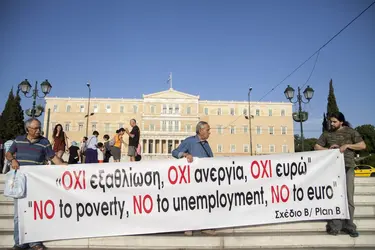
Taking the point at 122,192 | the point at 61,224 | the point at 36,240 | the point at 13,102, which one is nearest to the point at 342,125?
the point at 122,192

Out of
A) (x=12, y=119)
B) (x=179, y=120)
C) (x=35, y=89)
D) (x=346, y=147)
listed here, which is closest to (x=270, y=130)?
(x=179, y=120)

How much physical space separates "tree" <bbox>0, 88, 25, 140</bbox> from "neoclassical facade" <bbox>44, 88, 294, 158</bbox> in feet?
71.2

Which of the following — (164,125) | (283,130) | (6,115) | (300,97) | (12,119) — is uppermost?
(164,125)

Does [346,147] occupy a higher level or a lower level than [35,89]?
lower

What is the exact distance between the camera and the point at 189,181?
4039mm

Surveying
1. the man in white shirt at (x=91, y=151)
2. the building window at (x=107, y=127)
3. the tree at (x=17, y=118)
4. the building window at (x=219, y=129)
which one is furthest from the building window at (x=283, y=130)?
the man in white shirt at (x=91, y=151)

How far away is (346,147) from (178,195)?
2543mm

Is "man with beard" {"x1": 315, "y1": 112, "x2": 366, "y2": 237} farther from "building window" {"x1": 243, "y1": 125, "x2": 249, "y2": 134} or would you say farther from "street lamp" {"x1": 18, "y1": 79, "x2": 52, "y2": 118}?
"building window" {"x1": 243, "y1": 125, "x2": 249, "y2": 134}

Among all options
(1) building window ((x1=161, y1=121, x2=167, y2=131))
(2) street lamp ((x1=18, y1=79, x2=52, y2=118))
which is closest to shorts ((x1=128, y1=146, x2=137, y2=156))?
(2) street lamp ((x1=18, y1=79, x2=52, y2=118))

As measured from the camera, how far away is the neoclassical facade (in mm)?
68000

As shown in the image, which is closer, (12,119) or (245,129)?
(12,119)

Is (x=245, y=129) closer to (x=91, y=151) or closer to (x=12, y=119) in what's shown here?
(x=12, y=119)

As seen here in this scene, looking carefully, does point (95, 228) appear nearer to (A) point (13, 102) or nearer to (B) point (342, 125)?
(B) point (342, 125)

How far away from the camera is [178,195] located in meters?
4.01
